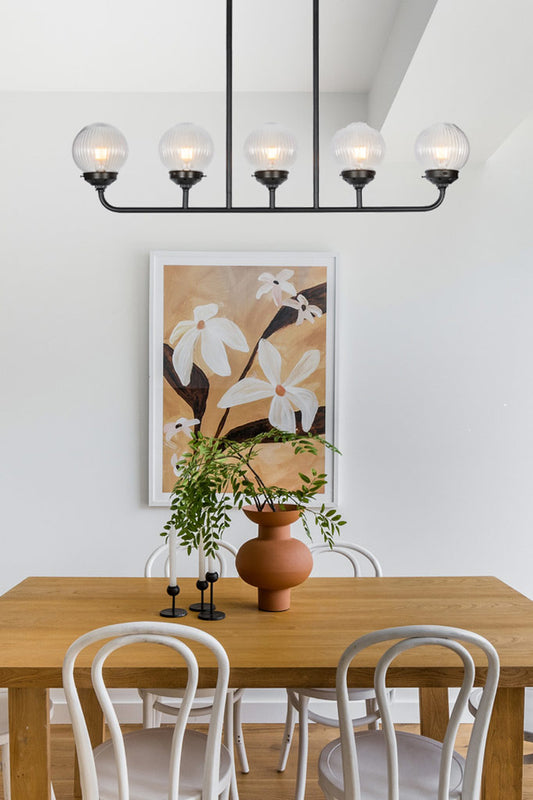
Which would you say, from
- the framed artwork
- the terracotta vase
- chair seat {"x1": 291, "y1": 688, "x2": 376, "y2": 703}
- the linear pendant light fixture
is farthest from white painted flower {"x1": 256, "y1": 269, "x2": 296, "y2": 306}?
chair seat {"x1": 291, "y1": 688, "x2": 376, "y2": 703}

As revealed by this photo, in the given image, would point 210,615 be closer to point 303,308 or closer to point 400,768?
point 400,768

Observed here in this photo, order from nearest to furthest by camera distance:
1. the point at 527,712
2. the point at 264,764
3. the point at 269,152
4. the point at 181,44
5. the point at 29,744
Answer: the point at 29,744, the point at 269,152, the point at 527,712, the point at 181,44, the point at 264,764

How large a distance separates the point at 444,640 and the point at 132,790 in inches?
32.6

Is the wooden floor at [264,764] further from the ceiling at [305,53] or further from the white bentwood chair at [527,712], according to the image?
the ceiling at [305,53]

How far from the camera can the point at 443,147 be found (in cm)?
208

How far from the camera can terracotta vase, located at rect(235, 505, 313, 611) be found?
2162mm

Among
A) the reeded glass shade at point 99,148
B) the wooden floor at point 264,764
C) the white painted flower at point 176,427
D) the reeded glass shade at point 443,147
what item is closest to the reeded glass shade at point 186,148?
the reeded glass shade at point 99,148

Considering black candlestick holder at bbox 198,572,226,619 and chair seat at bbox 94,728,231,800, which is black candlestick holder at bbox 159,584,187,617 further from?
chair seat at bbox 94,728,231,800

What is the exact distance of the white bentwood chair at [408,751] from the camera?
166cm

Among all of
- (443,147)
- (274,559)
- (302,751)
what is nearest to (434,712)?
(302,751)

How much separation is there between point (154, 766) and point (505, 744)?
0.86 meters

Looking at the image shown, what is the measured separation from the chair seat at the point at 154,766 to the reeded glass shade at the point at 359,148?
62.5 inches

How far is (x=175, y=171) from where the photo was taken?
2102 millimetres

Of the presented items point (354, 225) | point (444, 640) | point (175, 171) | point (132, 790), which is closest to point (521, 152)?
point (354, 225)
